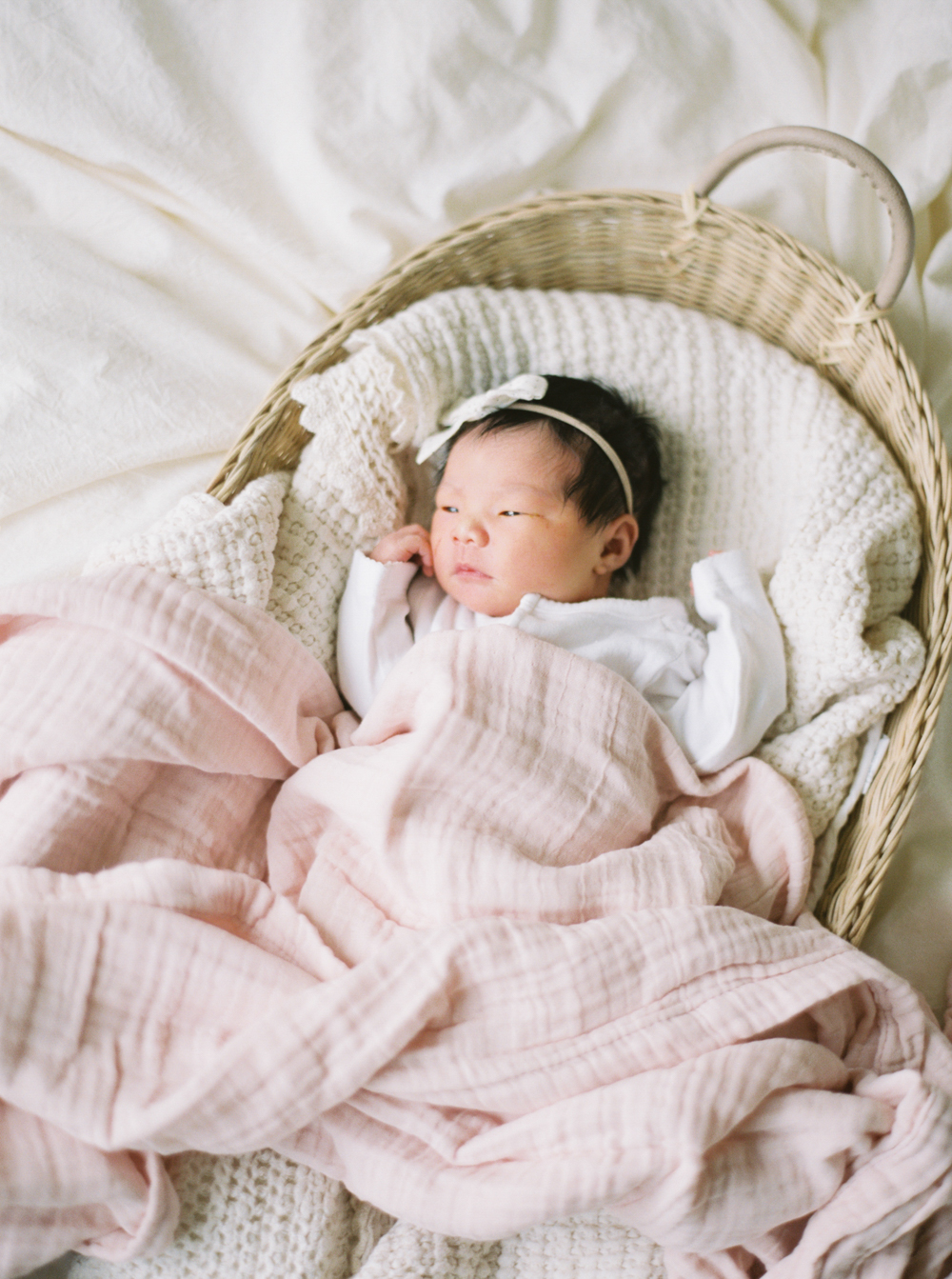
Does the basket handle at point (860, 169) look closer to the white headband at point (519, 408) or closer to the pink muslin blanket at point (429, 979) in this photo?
the white headband at point (519, 408)

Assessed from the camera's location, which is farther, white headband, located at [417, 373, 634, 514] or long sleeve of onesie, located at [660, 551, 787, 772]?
white headband, located at [417, 373, 634, 514]

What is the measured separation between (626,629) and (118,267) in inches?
34.1

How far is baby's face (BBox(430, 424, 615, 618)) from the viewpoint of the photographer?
1.20 m

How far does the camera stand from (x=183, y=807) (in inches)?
40.9

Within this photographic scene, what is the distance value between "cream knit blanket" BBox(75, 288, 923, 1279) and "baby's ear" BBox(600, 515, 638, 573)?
0.10 m

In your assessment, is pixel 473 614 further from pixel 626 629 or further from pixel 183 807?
pixel 183 807

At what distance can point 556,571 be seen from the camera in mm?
1218

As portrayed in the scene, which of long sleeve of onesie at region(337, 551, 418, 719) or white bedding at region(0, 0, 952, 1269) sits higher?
white bedding at region(0, 0, 952, 1269)

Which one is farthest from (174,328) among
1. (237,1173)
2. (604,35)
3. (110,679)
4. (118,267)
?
(237,1173)

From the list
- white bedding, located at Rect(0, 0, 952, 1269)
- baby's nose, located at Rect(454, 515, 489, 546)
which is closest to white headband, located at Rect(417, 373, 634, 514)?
baby's nose, located at Rect(454, 515, 489, 546)

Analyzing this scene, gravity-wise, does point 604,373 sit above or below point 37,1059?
above

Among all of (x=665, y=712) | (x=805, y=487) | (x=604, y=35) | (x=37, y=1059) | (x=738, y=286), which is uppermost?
(x=604, y=35)

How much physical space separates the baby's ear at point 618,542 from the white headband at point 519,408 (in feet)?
0.09

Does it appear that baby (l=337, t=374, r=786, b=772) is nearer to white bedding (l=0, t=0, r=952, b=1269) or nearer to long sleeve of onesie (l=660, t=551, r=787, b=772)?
long sleeve of onesie (l=660, t=551, r=787, b=772)
